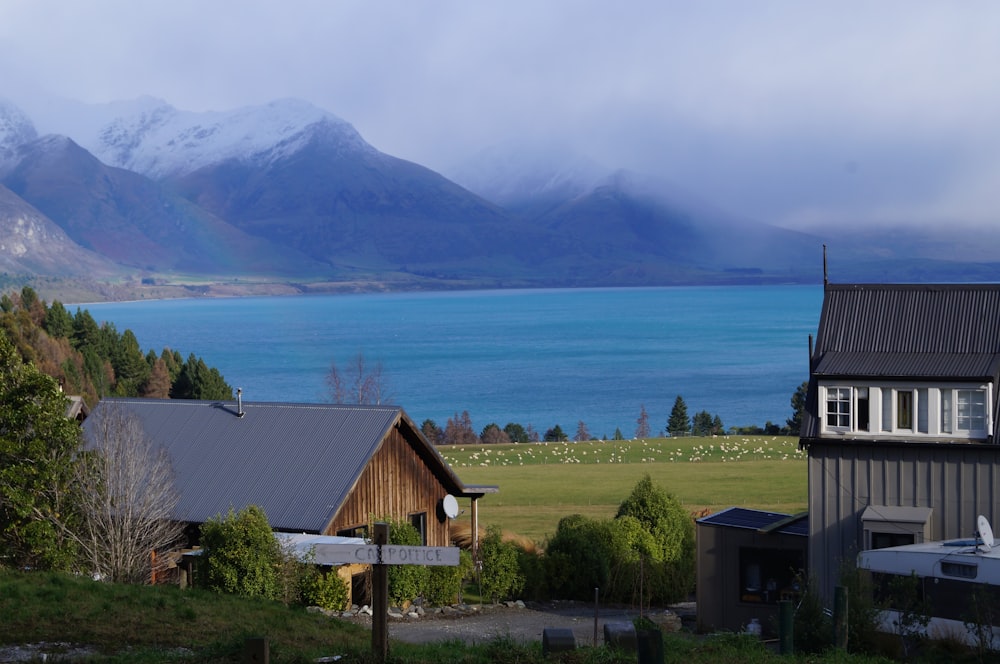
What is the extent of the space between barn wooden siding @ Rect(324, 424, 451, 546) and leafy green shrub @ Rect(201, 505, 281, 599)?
406 cm

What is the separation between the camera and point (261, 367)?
181125 millimetres

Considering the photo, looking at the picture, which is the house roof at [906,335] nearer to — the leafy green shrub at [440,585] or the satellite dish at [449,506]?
the leafy green shrub at [440,585]

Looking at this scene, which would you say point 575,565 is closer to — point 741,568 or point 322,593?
point 741,568

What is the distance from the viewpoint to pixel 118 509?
19859 millimetres

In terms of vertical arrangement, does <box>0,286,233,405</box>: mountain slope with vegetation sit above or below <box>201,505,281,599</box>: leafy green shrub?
above

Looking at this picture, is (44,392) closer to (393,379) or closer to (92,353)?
(92,353)

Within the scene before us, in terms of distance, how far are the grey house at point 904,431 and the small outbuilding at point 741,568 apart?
89 centimetres

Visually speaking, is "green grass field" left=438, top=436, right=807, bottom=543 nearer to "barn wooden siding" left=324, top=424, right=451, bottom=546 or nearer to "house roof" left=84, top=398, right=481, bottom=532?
"barn wooden siding" left=324, top=424, right=451, bottom=546

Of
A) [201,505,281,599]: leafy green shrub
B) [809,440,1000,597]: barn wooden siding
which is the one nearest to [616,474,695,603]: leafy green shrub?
[809,440,1000,597]: barn wooden siding

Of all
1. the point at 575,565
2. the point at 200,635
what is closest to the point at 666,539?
the point at 575,565

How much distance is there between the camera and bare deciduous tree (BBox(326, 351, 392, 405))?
283ft

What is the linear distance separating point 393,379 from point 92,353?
93907 mm

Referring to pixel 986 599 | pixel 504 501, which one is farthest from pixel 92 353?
pixel 986 599

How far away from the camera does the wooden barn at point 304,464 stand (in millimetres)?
24516
